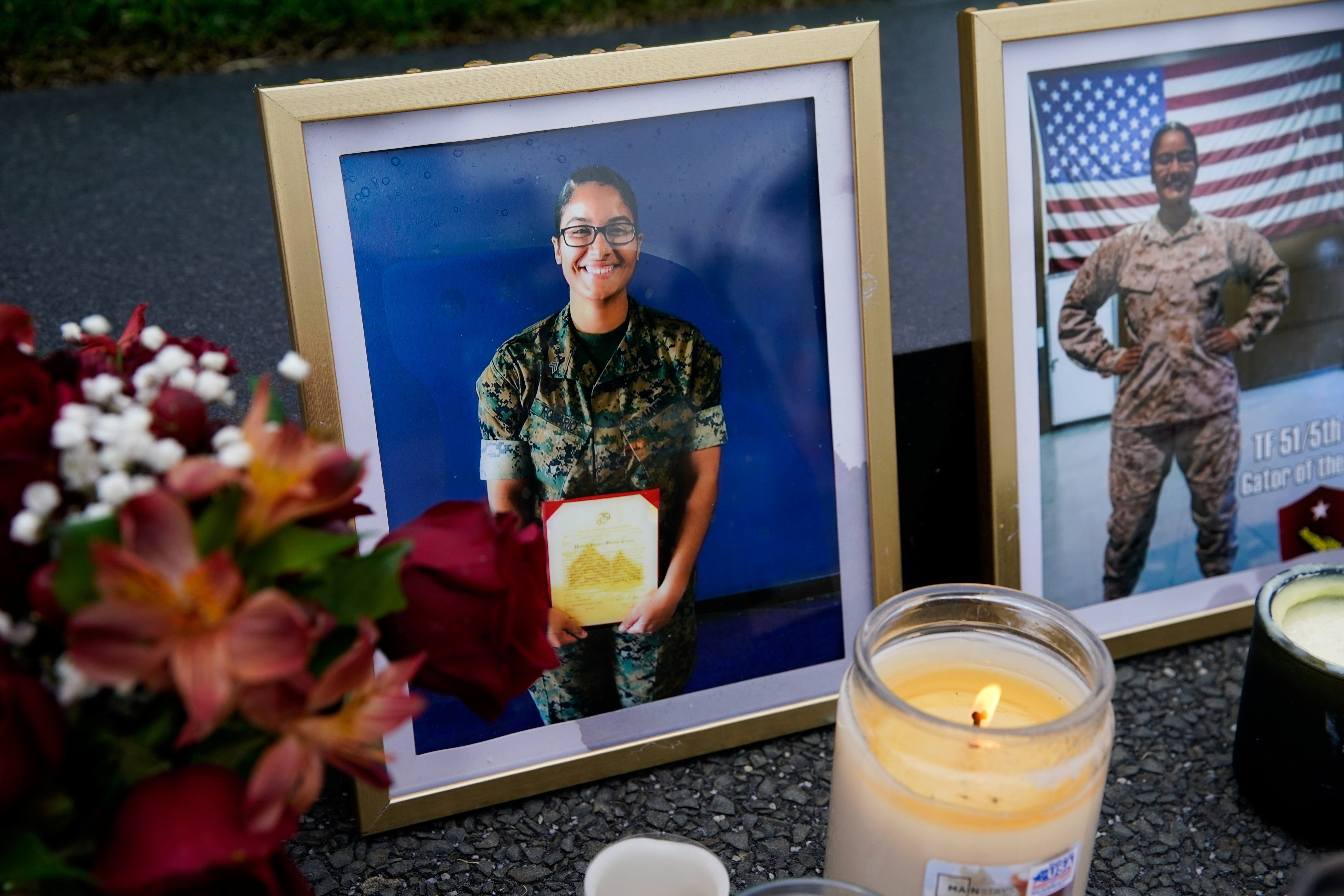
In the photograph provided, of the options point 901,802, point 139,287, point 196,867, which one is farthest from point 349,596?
point 139,287

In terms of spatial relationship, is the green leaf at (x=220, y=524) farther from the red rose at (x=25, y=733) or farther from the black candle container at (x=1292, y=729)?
the black candle container at (x=1292, y=729)

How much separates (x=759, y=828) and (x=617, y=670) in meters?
0.13

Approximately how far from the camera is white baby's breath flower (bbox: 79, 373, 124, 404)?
1.17ft

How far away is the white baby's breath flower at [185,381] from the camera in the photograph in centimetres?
38

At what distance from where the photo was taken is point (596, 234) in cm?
62

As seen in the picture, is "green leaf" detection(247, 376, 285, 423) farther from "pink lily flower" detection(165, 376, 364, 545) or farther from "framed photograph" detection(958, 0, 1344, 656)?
"framed photograph" detection(958, 0, 1344, 656)

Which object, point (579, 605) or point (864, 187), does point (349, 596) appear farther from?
point (864, 187)

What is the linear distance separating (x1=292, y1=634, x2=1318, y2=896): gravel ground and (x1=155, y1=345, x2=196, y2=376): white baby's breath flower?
1.19 feet

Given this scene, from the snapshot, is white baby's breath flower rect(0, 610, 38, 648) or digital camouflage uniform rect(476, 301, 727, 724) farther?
digital camouflage uniform rect(476, 301, 727, 724)

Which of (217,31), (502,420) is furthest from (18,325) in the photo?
(217,31)

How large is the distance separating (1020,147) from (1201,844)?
42 centimetres

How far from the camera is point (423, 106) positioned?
58cm

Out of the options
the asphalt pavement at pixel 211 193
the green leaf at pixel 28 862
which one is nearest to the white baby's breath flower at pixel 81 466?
the green leaf at pixel 28 862

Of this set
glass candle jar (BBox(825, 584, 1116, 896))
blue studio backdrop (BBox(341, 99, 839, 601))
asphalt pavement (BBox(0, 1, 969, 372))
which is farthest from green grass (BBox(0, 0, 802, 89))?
glass candle jar (BBox(825, 584, 1116, 896))
